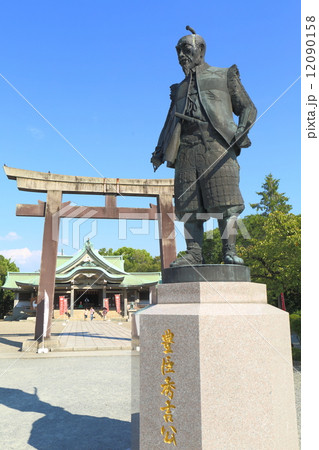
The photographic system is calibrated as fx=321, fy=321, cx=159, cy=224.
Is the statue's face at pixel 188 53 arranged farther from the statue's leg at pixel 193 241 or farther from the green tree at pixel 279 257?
the green tree at pixel 279 257

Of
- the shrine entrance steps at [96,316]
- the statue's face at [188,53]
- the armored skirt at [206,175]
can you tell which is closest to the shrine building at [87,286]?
the shrine entrance steps at [96,316]

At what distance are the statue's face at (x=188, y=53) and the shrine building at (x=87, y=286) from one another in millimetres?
24121

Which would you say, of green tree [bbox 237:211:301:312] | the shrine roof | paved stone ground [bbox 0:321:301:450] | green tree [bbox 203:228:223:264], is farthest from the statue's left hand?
the shrine roof

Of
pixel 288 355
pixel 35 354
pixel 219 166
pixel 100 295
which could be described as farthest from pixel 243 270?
pixel 100 295

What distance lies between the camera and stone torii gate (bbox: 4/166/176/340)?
10.2 m

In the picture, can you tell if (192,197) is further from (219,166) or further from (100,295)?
(100,295)

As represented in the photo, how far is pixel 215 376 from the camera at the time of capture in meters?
2.14

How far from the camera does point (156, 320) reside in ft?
7.80

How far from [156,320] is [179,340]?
230 millimetres

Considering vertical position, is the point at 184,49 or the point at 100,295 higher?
Result: the point at 184,49

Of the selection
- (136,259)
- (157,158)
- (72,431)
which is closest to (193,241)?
(157,158)

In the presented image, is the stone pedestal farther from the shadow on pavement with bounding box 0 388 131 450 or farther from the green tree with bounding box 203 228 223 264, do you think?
the green tree with bounding box 203 228 223 264

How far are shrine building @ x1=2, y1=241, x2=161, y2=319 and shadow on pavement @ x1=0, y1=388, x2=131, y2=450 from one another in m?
22.1

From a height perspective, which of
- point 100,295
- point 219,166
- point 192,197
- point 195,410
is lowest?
point 100,295
